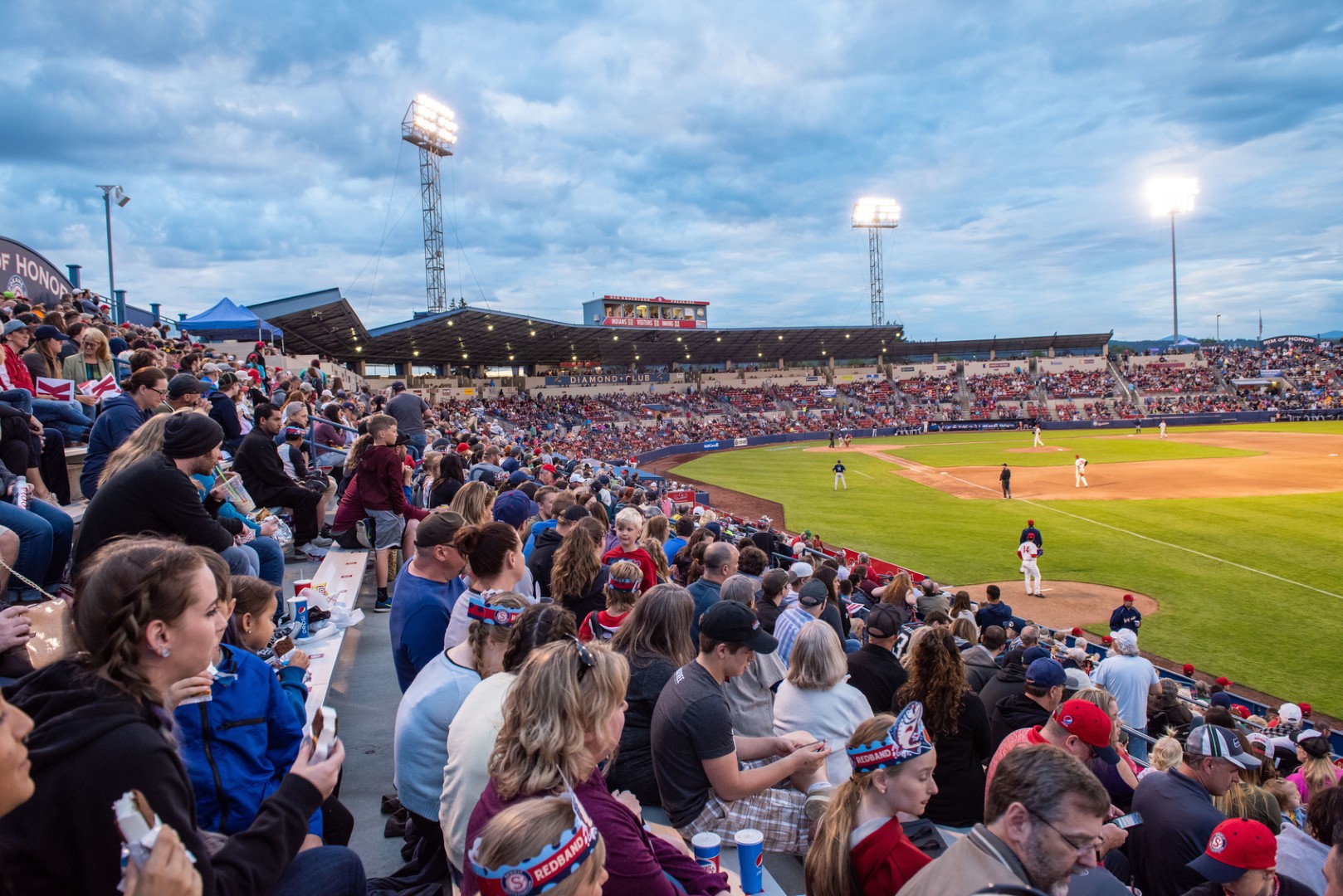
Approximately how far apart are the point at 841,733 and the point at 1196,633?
44.7 feet

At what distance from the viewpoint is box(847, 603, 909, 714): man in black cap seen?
18.5 ft

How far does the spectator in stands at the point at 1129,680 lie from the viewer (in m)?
8.23

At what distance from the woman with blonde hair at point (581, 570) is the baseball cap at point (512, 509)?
1.88m

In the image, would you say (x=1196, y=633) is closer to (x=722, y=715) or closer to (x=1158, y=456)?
(x=722, y=715)

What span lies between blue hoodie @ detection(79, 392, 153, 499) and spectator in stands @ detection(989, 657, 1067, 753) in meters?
6.99

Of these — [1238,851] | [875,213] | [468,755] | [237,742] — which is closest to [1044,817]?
[1238,851]

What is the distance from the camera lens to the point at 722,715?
150 inches

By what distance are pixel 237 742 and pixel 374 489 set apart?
5.04 meters

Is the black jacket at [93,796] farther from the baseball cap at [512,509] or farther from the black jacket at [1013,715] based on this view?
the baseball cap at [512,509]

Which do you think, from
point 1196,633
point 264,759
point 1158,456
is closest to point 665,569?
point 264,759

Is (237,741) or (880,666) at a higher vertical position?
(237,741)

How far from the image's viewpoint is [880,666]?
5.68m

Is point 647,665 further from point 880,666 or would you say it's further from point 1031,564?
point 1031,564

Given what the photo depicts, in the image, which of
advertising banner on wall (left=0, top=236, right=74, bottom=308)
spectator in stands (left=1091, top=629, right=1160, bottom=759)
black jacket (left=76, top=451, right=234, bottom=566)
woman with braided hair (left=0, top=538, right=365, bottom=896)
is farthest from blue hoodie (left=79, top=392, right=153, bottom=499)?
advertising banner on wall (left=0, top=236, right=74, bottom=308)
